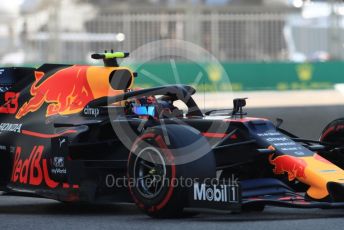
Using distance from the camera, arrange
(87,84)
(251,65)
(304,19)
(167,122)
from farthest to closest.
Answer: (304,19)
(251,65)
(87,84)
(167,122)

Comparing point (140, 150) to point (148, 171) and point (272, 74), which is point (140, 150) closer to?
point (148, 171)

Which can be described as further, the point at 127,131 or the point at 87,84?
the point at 87,84

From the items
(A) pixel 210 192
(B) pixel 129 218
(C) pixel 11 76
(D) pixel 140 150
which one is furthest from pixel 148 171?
(C) pixel 11 76

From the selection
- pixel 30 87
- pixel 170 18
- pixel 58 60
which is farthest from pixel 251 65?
pixel 30 87

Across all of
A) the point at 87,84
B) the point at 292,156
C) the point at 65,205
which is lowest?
the point at 65,205

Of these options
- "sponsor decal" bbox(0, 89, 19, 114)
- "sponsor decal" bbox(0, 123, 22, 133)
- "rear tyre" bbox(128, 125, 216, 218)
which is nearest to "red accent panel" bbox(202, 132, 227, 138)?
"rear tyre" bbox(128, 125, 216, 218)

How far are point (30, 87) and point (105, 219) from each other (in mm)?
2336

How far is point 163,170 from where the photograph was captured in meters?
7.83

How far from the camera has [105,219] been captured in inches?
322

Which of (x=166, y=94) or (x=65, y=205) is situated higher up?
(x=166, y=94)

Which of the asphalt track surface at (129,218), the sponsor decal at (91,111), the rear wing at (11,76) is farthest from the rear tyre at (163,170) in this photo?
the rear wing at (11,76)

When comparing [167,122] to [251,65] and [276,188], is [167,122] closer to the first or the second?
[276,188]

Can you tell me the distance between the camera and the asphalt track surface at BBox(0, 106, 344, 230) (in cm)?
742

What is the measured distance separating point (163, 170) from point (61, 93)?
7.03 feet
